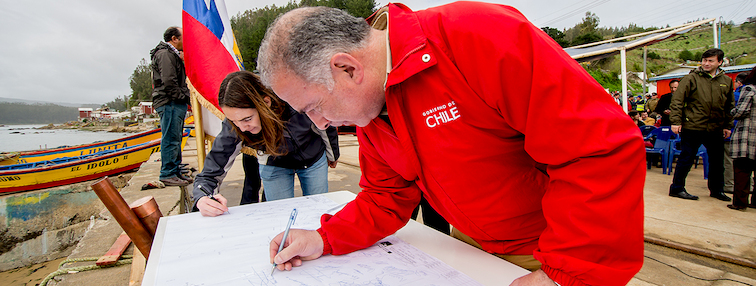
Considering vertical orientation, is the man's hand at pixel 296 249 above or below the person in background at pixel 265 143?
below

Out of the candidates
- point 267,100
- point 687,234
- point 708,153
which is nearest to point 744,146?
point 708,153

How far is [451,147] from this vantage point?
29.3 inches

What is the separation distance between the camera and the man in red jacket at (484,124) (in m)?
0.54

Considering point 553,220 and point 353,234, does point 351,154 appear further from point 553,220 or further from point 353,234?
point 553,220

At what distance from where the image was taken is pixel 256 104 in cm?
175

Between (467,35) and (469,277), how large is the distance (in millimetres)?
631

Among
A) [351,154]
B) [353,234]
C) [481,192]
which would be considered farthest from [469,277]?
[351,154]

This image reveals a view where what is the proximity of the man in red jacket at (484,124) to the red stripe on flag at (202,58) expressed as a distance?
2045 mm

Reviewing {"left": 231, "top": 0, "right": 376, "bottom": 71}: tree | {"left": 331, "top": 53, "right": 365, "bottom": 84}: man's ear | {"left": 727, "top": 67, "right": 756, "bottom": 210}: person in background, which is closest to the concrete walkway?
{"left": 727, "top": 67, "right": 756, "bottom": 210}: person in background

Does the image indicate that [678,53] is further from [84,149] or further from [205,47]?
[84,149]

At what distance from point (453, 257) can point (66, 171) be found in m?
9.14

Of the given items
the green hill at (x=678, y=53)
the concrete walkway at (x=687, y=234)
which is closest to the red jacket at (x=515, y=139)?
the concrete walkway at (x=687, y=234)

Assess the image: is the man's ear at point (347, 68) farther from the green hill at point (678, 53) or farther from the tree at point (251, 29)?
the green hill at point (678, 53)

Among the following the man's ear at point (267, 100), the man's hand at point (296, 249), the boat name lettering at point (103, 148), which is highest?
the man's ear at point (267, 100)
